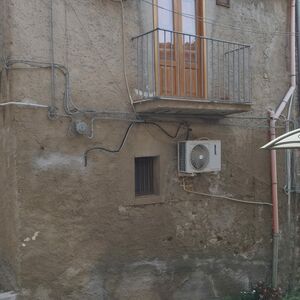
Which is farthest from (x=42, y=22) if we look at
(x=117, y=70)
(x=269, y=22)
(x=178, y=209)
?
(x=269, y=22)

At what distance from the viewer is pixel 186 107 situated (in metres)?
7.11

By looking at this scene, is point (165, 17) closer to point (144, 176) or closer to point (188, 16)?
point (188, 16)

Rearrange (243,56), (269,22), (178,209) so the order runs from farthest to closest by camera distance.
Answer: (269,22), (243,56), (178,209)

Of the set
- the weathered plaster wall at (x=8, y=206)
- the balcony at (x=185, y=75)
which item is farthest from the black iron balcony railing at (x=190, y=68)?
the weathered plaster wall at (x=8, y=206)

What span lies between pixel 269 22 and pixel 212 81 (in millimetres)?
1942

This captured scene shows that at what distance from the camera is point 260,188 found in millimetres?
8750

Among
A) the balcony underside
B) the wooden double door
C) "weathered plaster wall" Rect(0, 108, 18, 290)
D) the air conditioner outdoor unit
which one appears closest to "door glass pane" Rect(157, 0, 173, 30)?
the wooden double door

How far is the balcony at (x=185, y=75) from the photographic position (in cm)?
713

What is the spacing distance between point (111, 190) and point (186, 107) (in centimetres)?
159

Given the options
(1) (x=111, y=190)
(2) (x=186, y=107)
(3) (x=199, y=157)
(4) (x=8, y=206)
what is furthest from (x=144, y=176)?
(4) (x=8, y=206)

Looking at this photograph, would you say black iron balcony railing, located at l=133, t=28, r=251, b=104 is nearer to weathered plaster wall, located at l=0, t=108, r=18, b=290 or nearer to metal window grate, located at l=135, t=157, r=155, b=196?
metal window grate, located at l=135, t=157, r=155, b=196

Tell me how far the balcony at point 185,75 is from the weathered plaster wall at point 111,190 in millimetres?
216

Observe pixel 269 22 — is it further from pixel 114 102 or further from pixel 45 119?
pixel 45 119

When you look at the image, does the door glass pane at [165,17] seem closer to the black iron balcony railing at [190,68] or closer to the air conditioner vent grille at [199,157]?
the black iron balcony railing at [190,68]
